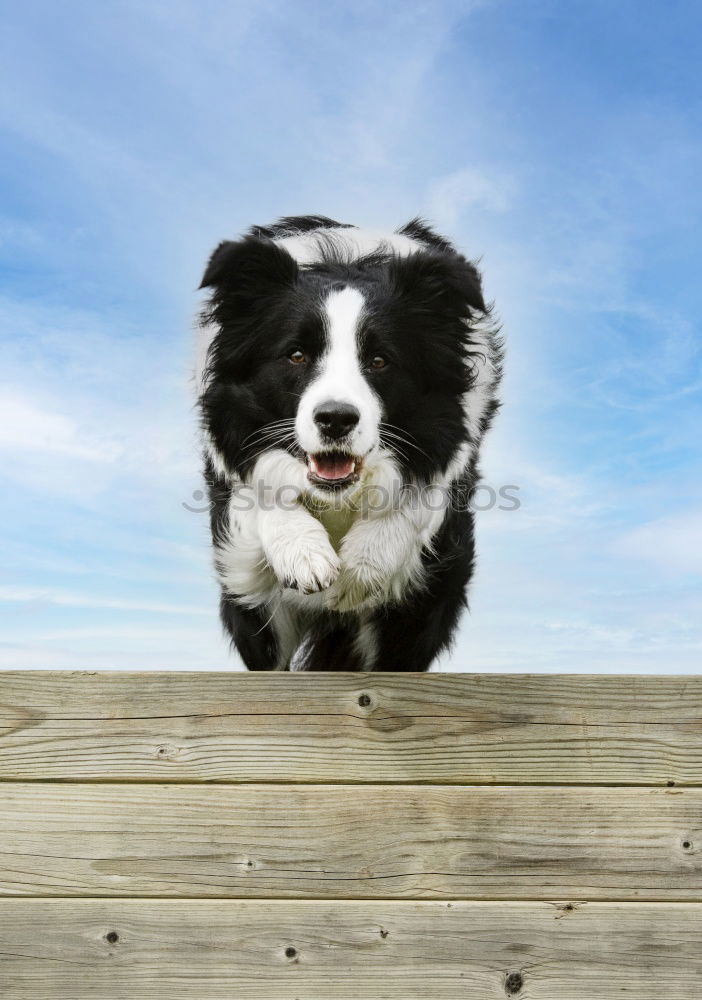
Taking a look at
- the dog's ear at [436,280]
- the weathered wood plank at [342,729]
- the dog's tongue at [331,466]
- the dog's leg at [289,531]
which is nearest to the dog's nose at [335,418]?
the dog's tongue at [331,466]

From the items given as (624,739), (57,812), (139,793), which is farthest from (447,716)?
(57,812)

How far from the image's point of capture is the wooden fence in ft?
7.50

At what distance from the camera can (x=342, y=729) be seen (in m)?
2.39

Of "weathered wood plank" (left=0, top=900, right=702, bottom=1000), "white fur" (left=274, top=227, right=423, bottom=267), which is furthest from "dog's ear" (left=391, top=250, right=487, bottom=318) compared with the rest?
"weathered wood plank" (left=0, top=900, right=702, bottom=1000)

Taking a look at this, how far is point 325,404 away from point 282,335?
1.40 feet

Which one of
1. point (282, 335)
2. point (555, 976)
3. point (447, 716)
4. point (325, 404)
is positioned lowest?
point (555, 976)

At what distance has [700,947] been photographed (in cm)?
234

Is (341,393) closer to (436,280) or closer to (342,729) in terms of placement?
(436,280)

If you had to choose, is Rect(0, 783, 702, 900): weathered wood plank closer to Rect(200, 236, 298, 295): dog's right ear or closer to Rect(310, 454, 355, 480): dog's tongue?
Rect(310, 454, 355, 480): dog's tongue

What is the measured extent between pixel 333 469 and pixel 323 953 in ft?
4.19

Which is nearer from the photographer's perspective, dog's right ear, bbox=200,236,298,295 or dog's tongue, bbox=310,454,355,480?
dog's tongue, bbox=310,454,355,480

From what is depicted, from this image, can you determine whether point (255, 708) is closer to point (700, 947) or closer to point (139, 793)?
point (139, 793)

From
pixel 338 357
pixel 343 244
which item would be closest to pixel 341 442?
pixel 338 357

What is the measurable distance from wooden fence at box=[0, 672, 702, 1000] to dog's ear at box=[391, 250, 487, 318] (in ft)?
4.31
